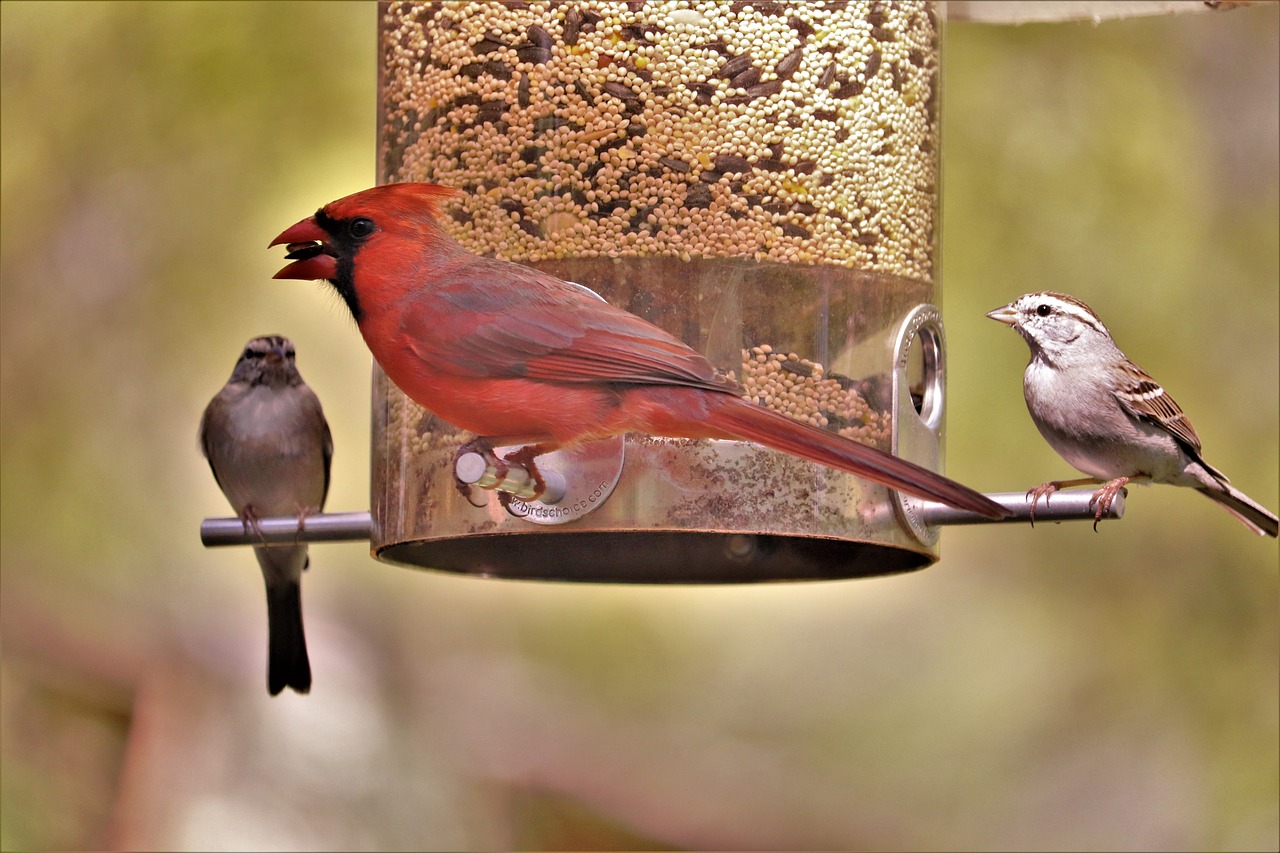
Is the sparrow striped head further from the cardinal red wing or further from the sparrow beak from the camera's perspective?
the cardinal red wing

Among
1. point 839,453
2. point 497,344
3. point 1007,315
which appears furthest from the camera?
point 1007,315

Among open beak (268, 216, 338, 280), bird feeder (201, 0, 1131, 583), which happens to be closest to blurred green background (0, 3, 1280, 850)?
bird feeder (201, 0, 1131, 583)

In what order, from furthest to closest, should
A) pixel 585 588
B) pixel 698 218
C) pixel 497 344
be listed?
pixel 585 588, pixel 698 218, pixel 497 344

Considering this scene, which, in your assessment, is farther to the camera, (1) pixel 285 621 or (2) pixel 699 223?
(1) pixel 285 621

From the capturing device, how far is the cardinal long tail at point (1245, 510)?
4883 mm

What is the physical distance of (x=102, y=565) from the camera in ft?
25.8

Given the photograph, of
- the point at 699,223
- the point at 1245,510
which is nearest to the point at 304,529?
the point at 699,223

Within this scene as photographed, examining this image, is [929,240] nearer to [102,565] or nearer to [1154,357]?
[1154,357]

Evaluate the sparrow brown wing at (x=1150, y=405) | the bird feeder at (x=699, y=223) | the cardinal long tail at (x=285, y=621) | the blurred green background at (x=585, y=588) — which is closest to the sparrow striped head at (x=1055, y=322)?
the sparrow brown wing at (x=1150, y=405)

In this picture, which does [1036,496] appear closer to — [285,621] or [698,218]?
[698,218]

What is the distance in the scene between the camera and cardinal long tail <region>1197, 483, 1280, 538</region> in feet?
16.0

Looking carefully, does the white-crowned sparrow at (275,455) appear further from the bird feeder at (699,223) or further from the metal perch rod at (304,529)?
the bird feeder at (699,223)

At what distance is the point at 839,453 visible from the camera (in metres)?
3.21

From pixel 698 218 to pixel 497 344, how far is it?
3.19 ft
